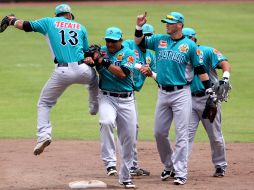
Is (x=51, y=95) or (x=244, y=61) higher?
(x=51, y=95)

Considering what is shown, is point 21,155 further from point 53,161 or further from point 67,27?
point 67,27

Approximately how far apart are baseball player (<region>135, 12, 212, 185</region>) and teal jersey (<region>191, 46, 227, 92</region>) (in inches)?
18.2

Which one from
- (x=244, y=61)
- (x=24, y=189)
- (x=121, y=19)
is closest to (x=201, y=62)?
(x=24, y=189)

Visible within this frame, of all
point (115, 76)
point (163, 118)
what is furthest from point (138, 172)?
point (115, 76)

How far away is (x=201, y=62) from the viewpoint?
11.7m

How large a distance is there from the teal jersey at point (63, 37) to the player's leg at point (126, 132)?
35.6 inches

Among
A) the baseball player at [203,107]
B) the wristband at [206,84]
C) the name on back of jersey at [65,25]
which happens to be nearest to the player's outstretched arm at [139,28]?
the baseball player at [203,107]

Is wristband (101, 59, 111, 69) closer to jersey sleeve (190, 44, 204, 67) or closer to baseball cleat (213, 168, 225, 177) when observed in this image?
jersey sleeve (190, 44, 204, 67)

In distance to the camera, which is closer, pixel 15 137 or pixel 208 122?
pixel 208 122

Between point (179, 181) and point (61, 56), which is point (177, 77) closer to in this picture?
point (179, 181)

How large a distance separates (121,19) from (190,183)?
64.1 feet

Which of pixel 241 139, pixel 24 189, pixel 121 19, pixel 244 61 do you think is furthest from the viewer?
pixel 121 19

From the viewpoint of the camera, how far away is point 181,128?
11.8m

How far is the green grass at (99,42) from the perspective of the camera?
16594 mm
